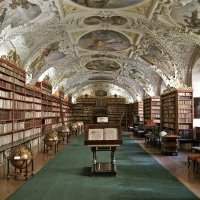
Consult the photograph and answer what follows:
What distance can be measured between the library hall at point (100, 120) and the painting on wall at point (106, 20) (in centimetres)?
5

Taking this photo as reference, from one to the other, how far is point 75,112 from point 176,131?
86.1 ft

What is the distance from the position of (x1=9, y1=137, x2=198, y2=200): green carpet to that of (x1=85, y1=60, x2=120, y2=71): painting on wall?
16.9 metres

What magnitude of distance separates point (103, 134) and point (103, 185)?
1931 mm

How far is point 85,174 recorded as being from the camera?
11.3 metres

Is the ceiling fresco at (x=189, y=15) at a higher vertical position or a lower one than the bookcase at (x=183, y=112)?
higher

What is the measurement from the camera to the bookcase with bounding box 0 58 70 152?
1286 cm

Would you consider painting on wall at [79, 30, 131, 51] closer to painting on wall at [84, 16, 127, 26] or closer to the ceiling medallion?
painting on wall at [84, 16, 127, 26]

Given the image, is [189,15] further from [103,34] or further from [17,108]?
[17,108]

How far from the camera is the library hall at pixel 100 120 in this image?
32.4 feet

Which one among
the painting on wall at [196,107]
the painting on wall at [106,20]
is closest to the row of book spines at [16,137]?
the painting on wall at [106,20]

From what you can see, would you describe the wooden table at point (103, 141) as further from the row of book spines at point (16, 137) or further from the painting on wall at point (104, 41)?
the painting on wall at point (104, 41)

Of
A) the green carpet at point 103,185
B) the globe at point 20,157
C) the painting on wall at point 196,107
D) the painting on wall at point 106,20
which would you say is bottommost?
the green carpet at point 103,185

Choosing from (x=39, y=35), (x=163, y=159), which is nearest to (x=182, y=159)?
(x=163, y=159)

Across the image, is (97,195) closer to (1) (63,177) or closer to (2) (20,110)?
(1) (63,177)
